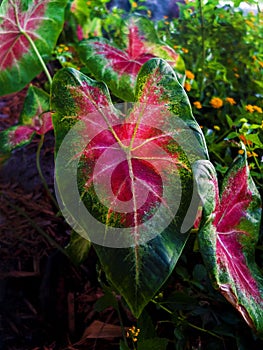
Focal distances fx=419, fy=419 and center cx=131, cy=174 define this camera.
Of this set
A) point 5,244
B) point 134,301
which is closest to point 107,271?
point 134,301

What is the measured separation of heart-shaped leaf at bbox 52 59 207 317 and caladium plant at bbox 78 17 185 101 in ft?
0.94

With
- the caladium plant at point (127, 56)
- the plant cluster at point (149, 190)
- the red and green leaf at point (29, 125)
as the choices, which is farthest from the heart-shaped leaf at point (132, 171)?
the caladium plant at point (127, 56)

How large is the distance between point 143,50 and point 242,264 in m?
0.67

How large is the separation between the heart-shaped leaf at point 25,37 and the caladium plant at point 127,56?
0.16 meters

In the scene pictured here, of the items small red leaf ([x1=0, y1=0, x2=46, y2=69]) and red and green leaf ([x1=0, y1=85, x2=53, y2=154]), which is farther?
small red leaf ([x1=0, y1=0, x2=46, y2=69])

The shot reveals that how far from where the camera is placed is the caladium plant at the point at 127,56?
1.05m

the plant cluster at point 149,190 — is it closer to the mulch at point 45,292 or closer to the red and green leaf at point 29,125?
the red and green leaf at point 29,125

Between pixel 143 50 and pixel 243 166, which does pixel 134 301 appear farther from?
pixel 143 50

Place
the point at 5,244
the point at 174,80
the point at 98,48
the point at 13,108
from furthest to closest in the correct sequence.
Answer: the point at 13,108 → the point at 5,244 → the point at 98,48 → the point at 174,80

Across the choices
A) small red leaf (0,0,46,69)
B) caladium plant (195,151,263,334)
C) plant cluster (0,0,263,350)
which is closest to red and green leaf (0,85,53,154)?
plant cluster (0,0,263,350)

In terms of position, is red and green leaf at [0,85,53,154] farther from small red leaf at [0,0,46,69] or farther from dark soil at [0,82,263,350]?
dark soil at [0,82,263,350]

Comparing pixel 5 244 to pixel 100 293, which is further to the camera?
pixel 5 244

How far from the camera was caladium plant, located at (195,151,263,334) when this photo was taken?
0.61 metres

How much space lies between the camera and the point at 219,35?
64.1 inches
